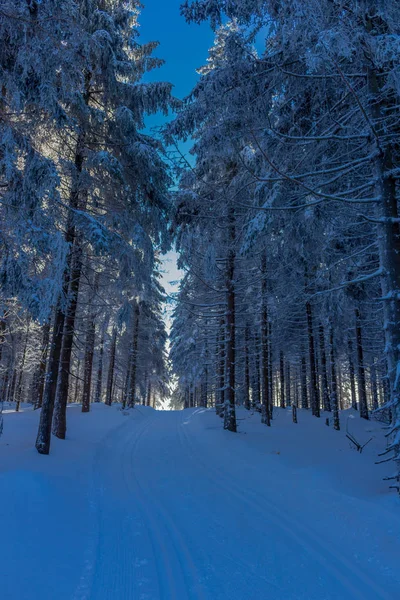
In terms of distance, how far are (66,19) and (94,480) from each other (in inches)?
351

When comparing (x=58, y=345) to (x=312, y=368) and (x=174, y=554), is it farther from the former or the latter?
(x=312, y=368)

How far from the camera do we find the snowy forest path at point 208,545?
299 cm

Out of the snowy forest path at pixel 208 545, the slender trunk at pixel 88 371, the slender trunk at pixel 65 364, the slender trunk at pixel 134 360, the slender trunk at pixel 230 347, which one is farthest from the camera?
the slender trunk at pixel 134 360

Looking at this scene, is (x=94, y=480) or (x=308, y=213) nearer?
(x=94, y=480)

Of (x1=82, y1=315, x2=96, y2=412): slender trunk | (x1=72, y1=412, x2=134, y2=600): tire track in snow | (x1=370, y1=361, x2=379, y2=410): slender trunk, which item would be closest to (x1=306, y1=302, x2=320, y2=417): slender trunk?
(x1=370, y1=361, x2=379, y2=410): slender trunk

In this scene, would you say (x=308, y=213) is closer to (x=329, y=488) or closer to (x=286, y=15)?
(x=286, y=15)

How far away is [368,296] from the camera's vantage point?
504 inches

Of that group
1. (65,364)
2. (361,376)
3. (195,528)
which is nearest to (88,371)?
(65,364)

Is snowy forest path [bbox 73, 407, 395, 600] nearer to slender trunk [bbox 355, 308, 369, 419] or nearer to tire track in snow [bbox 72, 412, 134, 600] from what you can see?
tire track in snow [bbox 72, 412, 134, 600]

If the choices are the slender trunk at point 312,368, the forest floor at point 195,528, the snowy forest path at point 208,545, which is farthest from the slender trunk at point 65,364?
the slender trunk at point 312,368

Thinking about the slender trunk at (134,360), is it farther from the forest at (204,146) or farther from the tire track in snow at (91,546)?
the tire track in snow at (91,546)

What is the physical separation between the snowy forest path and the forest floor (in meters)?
0.02

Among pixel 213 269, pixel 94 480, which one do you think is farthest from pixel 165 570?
pixel 213 269

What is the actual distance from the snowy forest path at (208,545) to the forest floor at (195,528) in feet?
0.06
